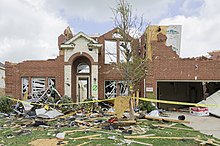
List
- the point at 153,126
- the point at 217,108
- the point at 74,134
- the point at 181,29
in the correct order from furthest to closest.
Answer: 1. the point at 181,29
2. the point at 217,108
3. the point at 153,126
4. the point at 74,134

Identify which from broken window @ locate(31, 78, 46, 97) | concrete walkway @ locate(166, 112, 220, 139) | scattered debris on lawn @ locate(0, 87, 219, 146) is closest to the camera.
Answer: scattered debris on lawn @ locate(0, 87, 219, 146)

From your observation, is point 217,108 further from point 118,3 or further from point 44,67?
point 44,67

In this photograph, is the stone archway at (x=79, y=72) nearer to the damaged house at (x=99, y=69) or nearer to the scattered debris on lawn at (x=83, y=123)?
the damaged house at (x=99, y=69)

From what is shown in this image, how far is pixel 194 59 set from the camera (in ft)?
63.5

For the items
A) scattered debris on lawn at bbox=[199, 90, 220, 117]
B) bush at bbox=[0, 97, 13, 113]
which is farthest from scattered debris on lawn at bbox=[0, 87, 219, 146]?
scattered debris on lawn at bbox=[199, 90, 220, 117]

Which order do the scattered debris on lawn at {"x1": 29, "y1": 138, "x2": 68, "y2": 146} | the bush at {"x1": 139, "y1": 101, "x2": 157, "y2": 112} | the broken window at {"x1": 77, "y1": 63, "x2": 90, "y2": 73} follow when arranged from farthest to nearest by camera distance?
the broken window at {"x1": 77, "y1": 63, "x2": 90, "y2": 73} → the bush at {"x1": 139, "y1": 101, "x2": 157, "y2": 112} → the scattered debris on lawn at {"x1": 29, "y1": 138, "x2": 68, "y2": 146}

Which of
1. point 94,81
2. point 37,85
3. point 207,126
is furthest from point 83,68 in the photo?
point 207,126

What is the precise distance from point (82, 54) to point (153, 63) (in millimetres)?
5745

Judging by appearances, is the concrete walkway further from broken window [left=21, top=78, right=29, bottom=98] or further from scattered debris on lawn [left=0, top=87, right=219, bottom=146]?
broken window [left=21, top=78, right=29, bottom=98]

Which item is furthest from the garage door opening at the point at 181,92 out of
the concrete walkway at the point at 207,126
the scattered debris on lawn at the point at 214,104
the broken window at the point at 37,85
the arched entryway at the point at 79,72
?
the broken window at the point at 37,85

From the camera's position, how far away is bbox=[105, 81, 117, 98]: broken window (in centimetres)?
2156

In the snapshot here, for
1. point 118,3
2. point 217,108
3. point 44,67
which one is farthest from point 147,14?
point 44,67

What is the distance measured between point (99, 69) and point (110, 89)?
6.49 ft

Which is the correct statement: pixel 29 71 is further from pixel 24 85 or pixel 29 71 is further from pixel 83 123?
pixel 83 123
